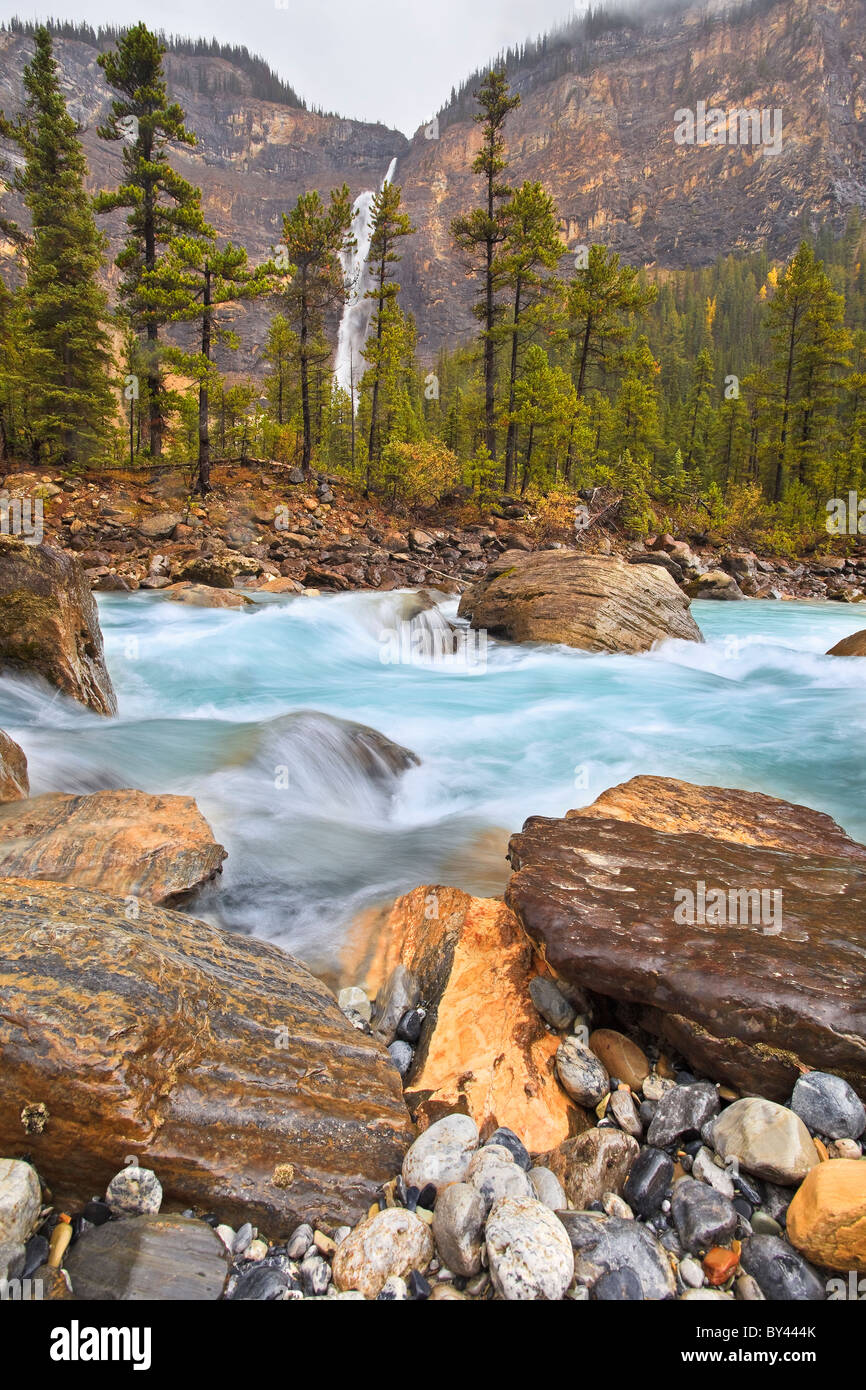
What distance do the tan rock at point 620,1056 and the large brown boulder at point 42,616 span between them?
6976mm

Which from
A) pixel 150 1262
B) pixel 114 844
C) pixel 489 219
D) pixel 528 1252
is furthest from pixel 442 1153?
pixel 489 219

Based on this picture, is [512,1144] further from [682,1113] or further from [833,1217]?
[833,1217]

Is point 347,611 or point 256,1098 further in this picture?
point 347,611

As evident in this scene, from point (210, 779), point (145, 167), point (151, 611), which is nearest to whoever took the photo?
point (210, 779)

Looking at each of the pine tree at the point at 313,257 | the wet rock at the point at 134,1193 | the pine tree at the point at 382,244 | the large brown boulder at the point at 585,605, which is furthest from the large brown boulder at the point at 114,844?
the pine tree at the point at 382,244

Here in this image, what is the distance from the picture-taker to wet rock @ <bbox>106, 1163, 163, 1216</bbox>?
2025 mm

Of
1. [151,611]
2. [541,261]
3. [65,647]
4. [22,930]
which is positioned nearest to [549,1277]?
[22,930]

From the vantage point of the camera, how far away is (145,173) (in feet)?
68.5

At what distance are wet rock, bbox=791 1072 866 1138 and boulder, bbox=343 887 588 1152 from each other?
82 centimetres

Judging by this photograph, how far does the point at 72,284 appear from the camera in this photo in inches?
902

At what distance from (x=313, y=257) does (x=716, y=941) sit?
87.6 ft

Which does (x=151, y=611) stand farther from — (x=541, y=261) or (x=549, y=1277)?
(x=541, y=261)

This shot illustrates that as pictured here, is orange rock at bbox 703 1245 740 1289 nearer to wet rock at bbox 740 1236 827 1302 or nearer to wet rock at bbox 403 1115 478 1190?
wet rock at bbox 740 1236 827 1302
